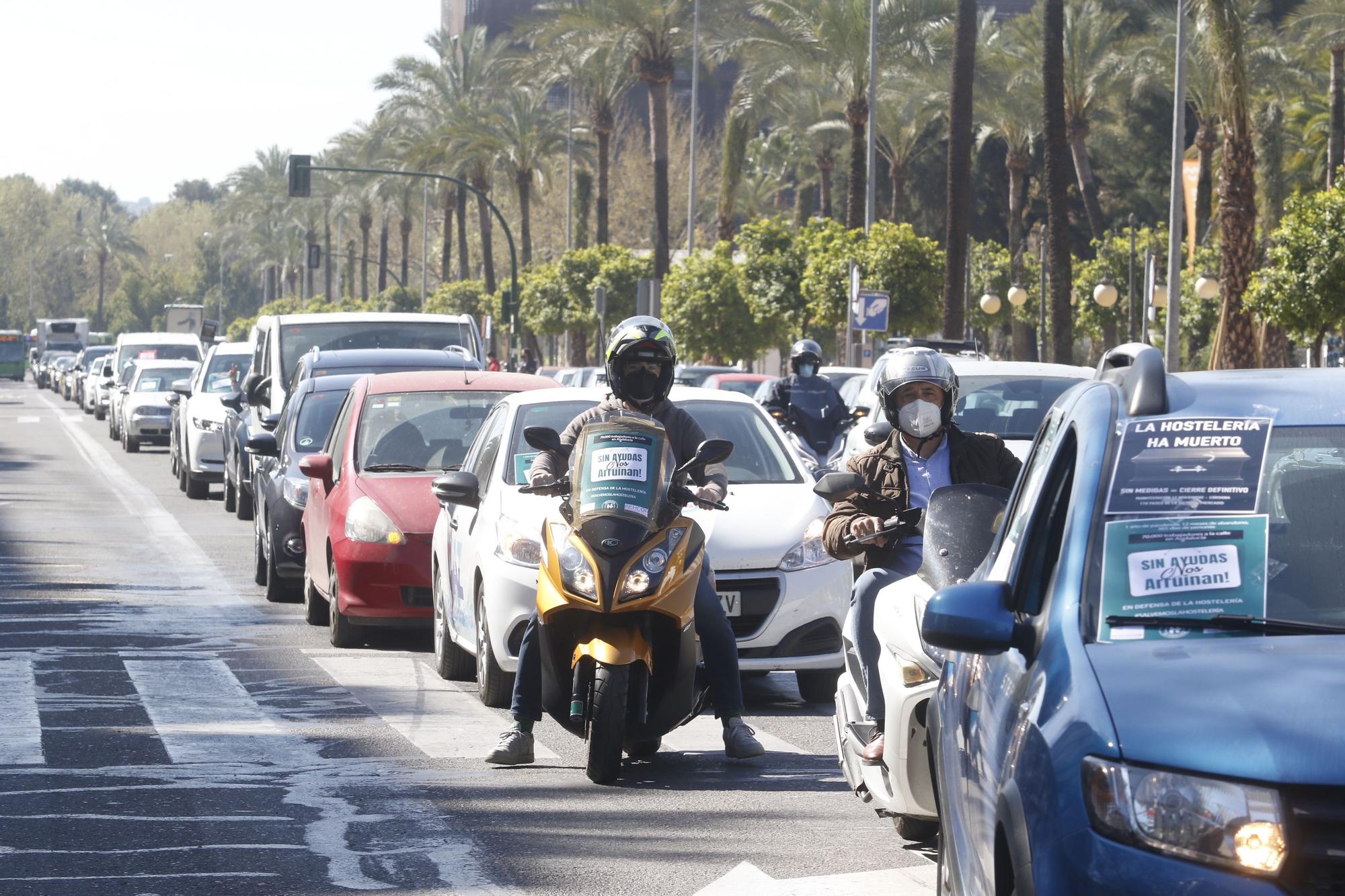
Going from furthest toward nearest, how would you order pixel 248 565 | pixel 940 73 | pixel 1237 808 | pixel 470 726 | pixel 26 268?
pixel 26 268
pixel 940 73
pixel 248 565
pixel 470 726
pixel 1237 808

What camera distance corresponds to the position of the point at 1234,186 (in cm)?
3388

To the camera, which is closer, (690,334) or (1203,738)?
(1203,738)

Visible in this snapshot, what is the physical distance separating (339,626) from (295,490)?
257cm

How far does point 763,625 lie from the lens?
9.98 meters

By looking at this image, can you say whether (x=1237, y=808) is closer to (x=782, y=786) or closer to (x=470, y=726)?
(x=782, y=786)

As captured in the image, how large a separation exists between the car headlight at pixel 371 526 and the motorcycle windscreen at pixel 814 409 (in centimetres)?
751

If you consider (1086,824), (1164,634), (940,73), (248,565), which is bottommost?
(248,565)

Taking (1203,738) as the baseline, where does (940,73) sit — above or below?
above

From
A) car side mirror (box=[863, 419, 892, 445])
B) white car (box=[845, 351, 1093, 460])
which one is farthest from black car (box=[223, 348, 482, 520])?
car side mirror (box=[863, 419, 892, 445])

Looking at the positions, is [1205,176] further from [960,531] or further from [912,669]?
[960,531]

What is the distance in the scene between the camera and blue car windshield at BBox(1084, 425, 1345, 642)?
4117 mm

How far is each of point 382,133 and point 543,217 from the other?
17057 millimetres

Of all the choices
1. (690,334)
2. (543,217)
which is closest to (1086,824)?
(690,334)

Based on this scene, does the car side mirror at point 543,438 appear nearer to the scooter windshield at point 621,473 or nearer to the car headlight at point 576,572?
the scooter windshield at point 621,473
